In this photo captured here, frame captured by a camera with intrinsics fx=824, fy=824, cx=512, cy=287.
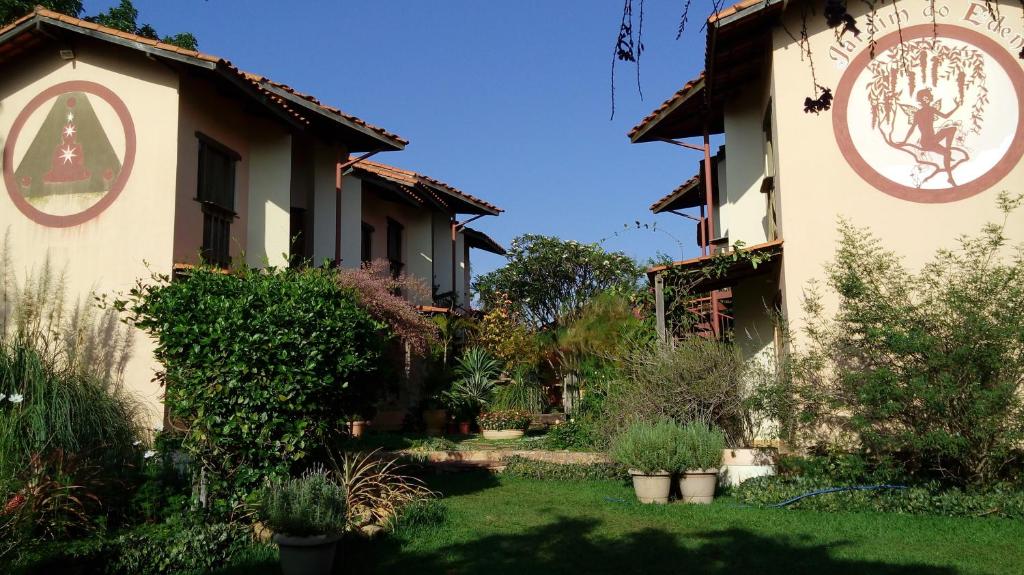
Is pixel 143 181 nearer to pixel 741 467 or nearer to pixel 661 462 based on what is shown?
pixel 661 462

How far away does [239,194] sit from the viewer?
47.2 feet

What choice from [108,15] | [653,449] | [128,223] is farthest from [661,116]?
[108,15]

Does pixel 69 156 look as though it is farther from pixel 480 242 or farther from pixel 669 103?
pixel 480 242

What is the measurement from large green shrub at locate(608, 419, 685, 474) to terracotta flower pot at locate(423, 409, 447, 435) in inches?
323

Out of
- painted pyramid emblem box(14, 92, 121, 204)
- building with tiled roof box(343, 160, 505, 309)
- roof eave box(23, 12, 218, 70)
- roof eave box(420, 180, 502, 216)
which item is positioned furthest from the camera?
roof eave box(420, 180, 502, 216)

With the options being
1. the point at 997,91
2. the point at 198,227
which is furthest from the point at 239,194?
the point at 997,91

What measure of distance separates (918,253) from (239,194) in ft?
35.3

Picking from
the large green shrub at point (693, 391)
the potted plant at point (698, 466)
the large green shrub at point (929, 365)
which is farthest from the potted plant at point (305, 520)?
the large green shrub at point (929, 365)

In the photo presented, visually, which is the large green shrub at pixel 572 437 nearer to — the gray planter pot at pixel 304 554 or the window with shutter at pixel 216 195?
the window with shutter at pixel 216 195

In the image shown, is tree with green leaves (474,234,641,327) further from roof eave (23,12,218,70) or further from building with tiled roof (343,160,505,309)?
roof eave (23,12,218,70)

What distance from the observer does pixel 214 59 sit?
482 inches

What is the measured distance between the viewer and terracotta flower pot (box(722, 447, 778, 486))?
10.4 meters

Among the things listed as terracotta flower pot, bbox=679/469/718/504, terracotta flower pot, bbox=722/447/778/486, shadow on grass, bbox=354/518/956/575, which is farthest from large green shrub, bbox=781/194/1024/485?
shadow on grass, bbox=354/518/956/575

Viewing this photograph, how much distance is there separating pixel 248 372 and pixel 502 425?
966 centimetres
